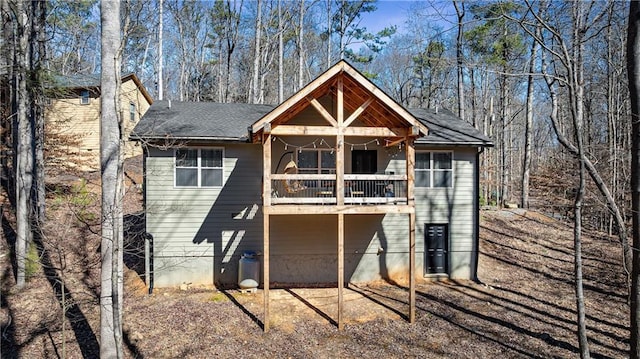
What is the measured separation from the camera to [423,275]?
11.7 m

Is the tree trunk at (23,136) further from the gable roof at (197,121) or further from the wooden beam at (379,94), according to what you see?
the wooden beam at (379,94)

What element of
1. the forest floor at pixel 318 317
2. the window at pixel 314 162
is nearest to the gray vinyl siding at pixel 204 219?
the forest floor at pixel 318 317

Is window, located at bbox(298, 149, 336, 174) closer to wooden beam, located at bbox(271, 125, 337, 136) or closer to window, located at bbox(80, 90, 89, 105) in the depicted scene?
wooden beam, located at bbox(271, 125, 337, 136)

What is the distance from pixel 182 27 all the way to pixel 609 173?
27.7 metres

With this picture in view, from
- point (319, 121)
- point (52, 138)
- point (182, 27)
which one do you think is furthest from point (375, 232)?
point (182, 27)

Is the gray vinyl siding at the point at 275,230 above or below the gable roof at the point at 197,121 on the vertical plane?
below

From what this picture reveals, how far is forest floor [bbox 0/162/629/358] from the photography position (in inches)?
288

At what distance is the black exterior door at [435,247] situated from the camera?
38.5 ft

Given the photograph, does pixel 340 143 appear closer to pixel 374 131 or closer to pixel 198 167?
pixel 374 131

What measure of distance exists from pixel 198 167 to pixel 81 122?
49.4 ft

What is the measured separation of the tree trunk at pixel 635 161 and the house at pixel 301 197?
4.31 metres

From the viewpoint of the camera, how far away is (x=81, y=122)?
2111cm

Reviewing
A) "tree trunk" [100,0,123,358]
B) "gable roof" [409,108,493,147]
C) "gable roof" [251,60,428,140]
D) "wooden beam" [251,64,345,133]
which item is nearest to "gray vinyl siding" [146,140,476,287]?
"gable roof" [409,108,493,147]

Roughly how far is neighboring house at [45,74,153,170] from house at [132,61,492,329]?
24.2ft
